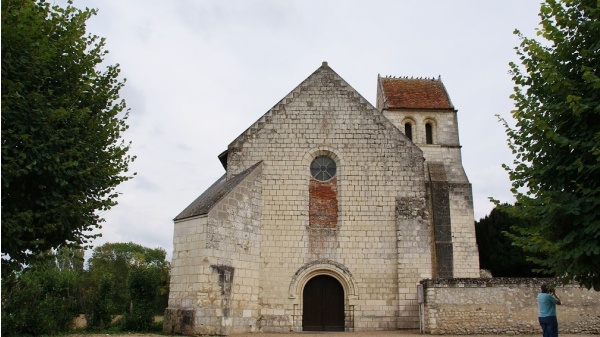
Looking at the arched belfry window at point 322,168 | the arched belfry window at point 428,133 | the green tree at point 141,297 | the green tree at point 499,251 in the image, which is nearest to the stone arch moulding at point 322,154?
the arched belfry window at point 322,168

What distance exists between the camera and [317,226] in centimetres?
1630

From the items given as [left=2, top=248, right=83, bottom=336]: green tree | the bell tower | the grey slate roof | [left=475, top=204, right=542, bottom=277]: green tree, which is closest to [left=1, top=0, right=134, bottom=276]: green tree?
[left=2, top=248, right=83, bottom=336]: green tree

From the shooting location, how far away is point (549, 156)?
27.7ft

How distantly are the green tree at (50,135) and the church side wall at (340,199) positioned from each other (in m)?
6.67

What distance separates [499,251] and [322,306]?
769 inches

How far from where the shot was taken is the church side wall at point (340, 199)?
15617 millimetres

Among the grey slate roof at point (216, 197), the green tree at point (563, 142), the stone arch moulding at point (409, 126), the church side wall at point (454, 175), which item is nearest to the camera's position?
the green tree at point (563, 142)

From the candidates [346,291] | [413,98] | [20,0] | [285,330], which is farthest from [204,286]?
[413,98]

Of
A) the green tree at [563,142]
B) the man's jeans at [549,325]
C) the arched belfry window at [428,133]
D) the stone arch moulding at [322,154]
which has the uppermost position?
the arched belfry window at [428,133]

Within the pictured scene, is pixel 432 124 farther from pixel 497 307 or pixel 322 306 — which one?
pixel 322 306

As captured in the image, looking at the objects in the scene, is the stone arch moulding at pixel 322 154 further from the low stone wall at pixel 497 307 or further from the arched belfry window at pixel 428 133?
the arched belfry window at pixel 428 133

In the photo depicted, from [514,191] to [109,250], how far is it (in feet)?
179

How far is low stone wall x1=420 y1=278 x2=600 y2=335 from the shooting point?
14008mm

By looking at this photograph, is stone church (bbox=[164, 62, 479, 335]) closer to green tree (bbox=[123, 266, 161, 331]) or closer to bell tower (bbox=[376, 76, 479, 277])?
bell tower (bbox=[376, 76, 479, 277])
